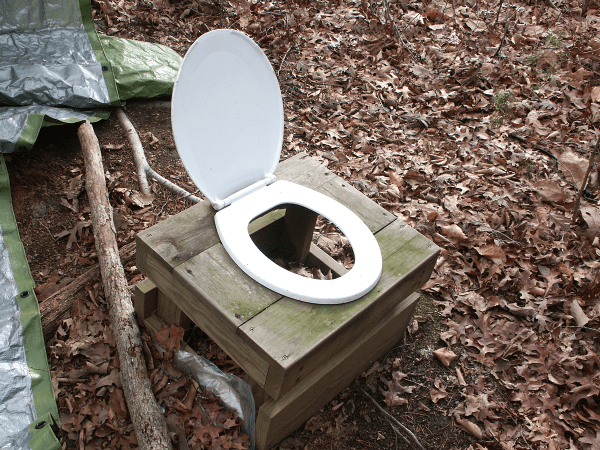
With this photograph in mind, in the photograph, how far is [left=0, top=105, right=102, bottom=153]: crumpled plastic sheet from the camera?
2830mm

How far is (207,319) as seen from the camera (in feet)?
6.07

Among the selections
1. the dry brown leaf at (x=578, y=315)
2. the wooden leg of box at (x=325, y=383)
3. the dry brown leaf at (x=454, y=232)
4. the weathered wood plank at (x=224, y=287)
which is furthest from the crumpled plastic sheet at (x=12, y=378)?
the dry brown leaf at (x=578, y=315)

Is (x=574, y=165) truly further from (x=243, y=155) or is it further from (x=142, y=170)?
(x=142, y=170)

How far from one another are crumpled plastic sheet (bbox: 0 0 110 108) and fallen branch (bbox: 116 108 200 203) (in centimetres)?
28

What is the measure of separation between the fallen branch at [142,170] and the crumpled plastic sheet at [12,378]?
3.11 feet

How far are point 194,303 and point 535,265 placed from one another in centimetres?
200

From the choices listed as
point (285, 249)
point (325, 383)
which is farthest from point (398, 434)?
point (285, 249)

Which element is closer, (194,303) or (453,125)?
(194,303)

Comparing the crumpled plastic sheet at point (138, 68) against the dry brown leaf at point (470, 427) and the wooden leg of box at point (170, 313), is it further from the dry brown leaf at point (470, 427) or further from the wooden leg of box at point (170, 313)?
the dry brown leaf at point (470, 427)

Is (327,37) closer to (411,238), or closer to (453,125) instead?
(453,125)

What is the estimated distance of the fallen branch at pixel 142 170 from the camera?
9.99 ft

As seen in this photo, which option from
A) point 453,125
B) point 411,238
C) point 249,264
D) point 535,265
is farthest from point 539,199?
point 249,264

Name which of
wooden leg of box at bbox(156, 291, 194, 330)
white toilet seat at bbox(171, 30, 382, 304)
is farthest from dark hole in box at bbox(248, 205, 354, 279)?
wooden leg of box at bbox(156, 291, 194, 330)

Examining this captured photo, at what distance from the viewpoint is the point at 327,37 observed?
4801mm
